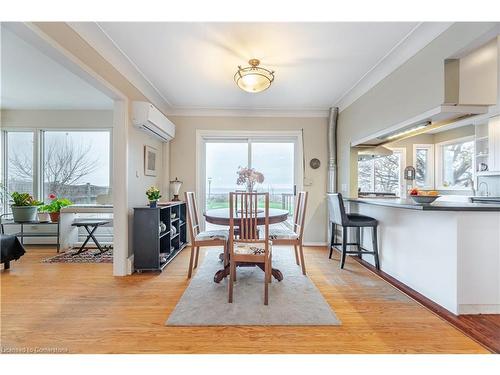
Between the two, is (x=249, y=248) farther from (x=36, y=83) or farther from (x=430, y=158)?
(x=430, y=158)

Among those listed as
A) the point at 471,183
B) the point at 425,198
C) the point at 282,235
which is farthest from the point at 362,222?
the point at 471,183

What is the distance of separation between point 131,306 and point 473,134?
6528 mm

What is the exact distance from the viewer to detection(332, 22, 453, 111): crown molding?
203 cm

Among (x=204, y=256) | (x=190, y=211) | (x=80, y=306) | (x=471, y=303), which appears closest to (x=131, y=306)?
(x=80, y=306)

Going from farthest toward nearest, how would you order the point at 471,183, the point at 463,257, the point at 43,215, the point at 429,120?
the point at 471,183 < the point at 43,215 < the point at 429,120 < the point at 463,257

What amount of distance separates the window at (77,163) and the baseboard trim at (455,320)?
15.9 ft

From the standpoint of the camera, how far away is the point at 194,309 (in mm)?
2021

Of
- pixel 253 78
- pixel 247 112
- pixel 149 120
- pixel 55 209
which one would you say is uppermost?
pixel 247 112

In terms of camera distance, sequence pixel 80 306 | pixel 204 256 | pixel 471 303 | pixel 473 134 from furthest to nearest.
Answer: pixel 473 134 → pixel 204 256 → pixel 80 306 → pixel 471 303

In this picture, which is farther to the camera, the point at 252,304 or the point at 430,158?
the point at 430,158

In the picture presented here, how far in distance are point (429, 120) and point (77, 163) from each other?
5446 mm

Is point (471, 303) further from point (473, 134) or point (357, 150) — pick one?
point (473, 134)

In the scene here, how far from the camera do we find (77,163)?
443 cm
